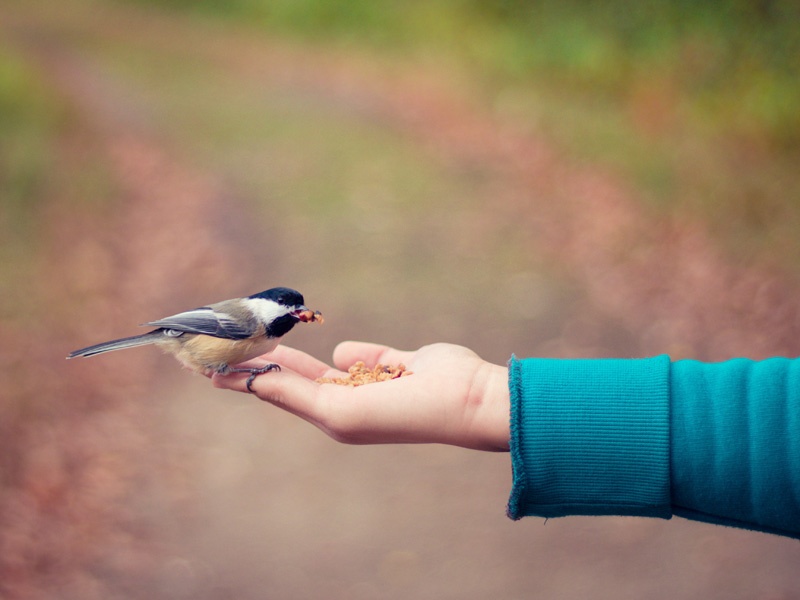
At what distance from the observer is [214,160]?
14.0 feet

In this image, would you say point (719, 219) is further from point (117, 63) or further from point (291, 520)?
point (117, 63)

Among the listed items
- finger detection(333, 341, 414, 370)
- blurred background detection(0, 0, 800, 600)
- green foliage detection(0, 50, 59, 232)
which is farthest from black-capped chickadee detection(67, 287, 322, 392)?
green foliage detection(0, 50, 59, 232)

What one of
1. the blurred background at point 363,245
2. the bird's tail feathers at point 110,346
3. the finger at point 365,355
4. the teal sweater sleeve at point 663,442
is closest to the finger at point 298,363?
the finger at point 365,355

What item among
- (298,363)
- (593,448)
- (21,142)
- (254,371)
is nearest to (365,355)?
(298,363)

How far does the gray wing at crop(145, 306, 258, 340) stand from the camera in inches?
67.5

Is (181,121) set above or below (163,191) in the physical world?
above

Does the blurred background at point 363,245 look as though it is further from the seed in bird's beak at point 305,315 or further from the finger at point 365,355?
the seed in bird's beak at point 305,315

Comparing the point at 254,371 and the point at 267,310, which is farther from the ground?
the point at 267,310

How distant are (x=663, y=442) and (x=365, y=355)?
79 centimetres

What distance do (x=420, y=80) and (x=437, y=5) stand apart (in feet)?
1.55

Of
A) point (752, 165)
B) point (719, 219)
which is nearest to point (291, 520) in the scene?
point (719, 219)

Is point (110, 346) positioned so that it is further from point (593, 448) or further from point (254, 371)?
point (593, 448)

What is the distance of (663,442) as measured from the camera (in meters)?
1.22

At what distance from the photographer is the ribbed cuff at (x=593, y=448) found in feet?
4.03
